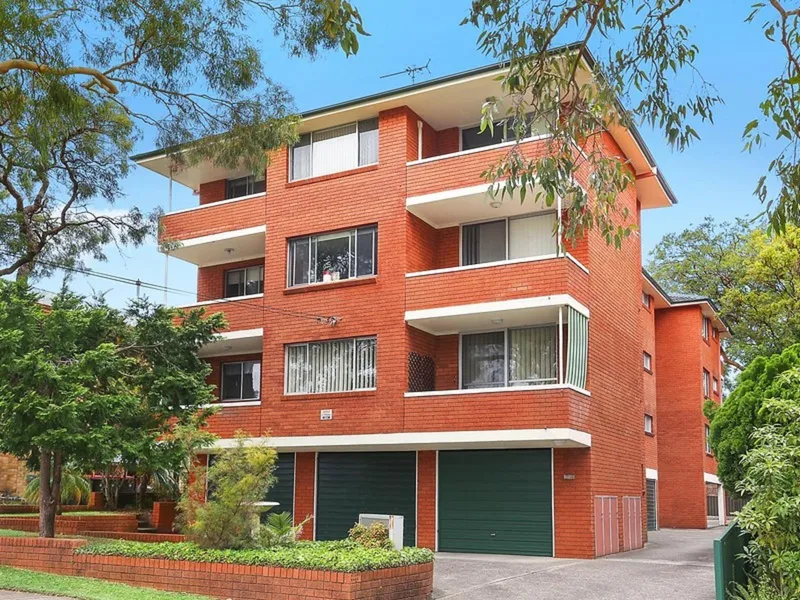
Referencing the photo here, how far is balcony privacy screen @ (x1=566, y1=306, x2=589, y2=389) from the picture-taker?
21.8 m

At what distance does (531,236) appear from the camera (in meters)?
23.6

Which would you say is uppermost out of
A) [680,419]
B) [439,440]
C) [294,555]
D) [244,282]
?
[244,282]

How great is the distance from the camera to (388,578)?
1316 cm

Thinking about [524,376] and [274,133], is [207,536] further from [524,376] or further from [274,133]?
[524,376]

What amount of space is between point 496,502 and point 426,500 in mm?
1850

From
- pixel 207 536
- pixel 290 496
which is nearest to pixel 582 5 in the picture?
pixel 207 536

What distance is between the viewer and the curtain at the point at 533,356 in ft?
74.8

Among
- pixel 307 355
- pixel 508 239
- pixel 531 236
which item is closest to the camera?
pixel 531 236

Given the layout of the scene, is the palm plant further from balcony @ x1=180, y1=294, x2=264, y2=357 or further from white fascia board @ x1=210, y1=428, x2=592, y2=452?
balcony @ x1=180, y1=294, x2=264, y2=357

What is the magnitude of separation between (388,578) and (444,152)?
14.7 m

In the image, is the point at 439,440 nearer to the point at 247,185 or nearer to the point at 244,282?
the point at 244,282

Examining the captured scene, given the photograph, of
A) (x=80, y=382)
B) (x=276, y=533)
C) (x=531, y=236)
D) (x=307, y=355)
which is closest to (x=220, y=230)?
(x=307, y=355)

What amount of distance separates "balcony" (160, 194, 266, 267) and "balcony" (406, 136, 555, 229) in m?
5.02

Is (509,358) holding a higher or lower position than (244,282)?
lower
